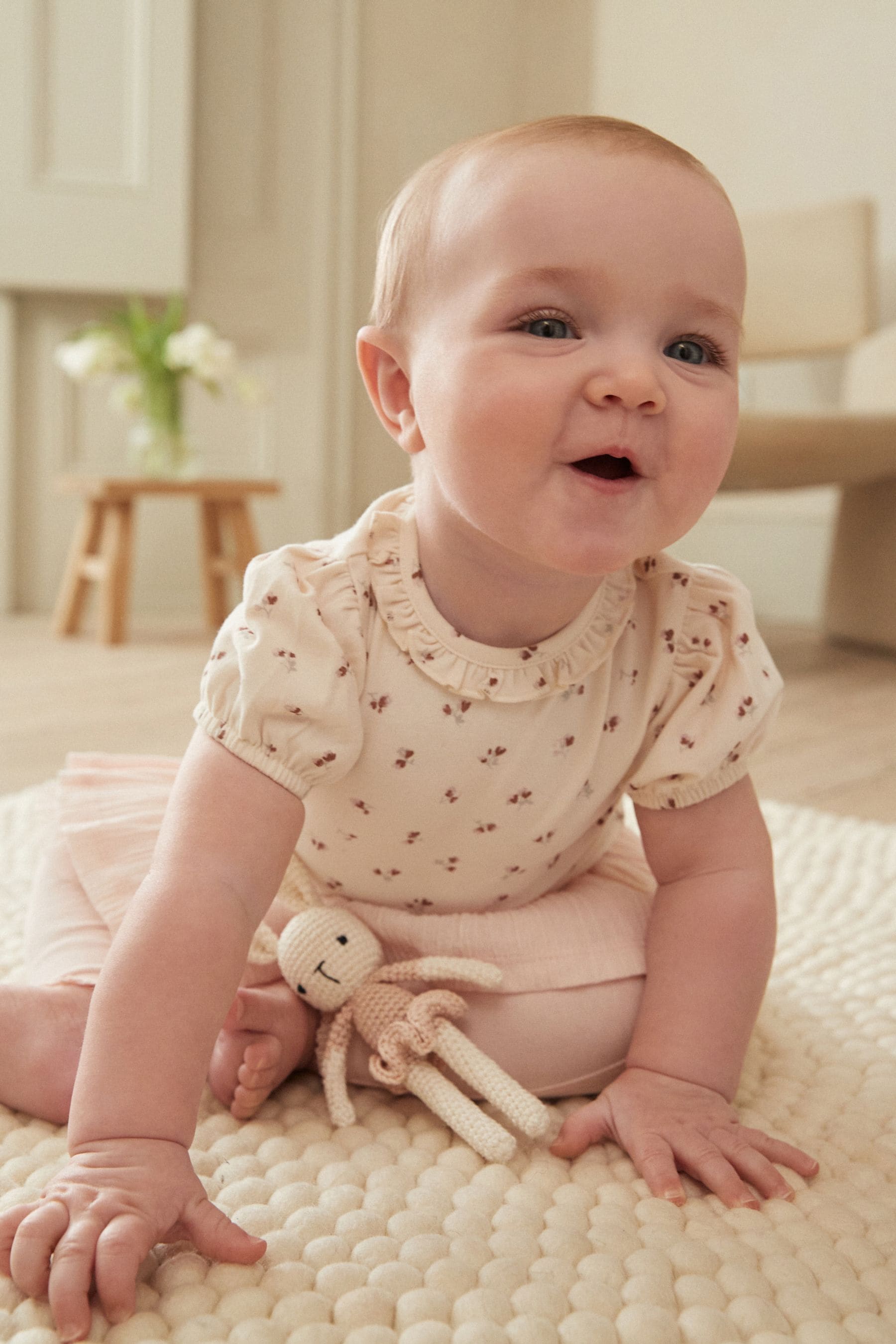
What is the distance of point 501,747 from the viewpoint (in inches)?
25.0

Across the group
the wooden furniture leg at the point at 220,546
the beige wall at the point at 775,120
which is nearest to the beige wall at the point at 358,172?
the beige wall at the point at 775,120

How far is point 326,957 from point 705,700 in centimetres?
23

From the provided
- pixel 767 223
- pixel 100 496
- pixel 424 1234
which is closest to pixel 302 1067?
pixel 424 1234

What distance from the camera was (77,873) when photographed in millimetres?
→ 719

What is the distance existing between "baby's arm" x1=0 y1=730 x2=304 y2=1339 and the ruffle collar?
0.33 ft

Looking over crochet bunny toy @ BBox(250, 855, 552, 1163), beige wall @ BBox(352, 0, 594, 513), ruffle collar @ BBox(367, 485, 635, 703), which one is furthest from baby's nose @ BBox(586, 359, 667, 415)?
beige wall @ BBox(352, 0, 594, 513)

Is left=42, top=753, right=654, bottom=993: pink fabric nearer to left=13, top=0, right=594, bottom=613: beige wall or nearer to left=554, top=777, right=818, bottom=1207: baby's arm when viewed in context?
left=554, top=777, right=818, bottom=1207: baby's arm

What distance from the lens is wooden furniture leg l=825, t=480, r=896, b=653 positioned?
7.67 feet

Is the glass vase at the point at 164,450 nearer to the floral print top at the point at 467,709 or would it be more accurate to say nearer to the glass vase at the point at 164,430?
the glass vase at the point at 164,430

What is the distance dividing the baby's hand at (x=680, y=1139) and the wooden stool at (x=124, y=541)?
1811mm

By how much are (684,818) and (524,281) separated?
283 mm

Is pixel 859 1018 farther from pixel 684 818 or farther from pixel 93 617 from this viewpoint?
pixel 93 617

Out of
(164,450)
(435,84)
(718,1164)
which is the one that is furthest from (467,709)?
(435,84)

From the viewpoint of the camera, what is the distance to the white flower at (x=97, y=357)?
2445mm
